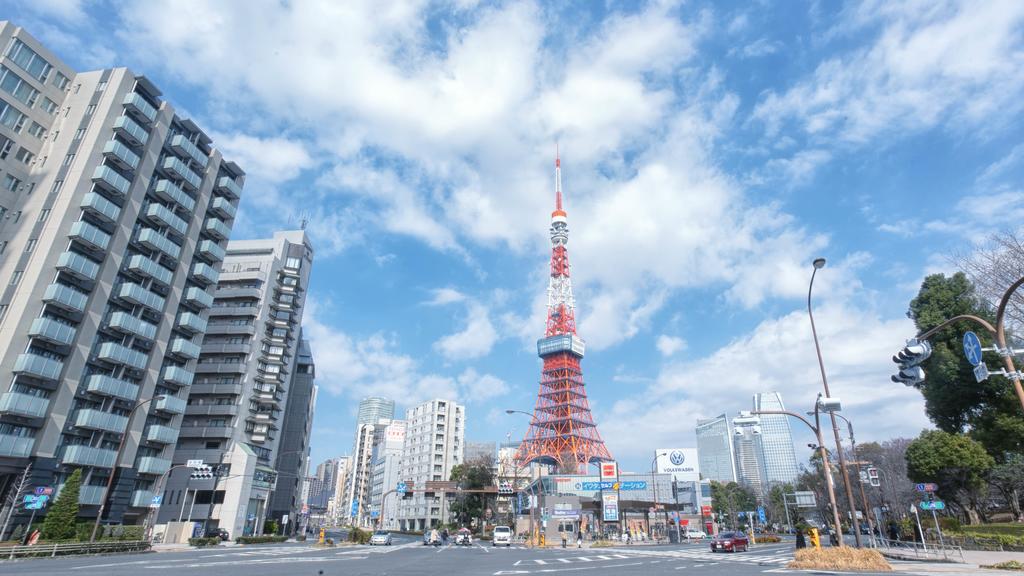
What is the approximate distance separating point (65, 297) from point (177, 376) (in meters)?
13.0

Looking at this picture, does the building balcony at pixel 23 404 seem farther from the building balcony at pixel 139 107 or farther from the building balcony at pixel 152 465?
the building balcony at pixel 139 107

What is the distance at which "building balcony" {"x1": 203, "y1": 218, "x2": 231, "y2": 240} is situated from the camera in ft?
185

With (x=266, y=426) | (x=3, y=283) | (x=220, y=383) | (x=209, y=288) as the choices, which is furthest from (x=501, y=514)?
(x=3, y=283)

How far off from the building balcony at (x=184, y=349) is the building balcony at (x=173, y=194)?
43.0 ft

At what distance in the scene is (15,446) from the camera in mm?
35438

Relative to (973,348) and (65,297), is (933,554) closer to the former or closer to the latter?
(973,348)

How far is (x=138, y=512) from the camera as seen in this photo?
48.0 m

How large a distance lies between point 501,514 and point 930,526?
A: 260 ft

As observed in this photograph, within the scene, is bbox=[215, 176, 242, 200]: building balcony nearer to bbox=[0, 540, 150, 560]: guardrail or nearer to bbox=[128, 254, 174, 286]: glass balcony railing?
bbox=[128, 254, 174, 286]: glass balcony railing

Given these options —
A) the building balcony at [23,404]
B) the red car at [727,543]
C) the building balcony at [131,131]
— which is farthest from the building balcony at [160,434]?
the red car at [727,543]

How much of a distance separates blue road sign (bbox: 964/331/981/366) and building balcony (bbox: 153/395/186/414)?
186 feet

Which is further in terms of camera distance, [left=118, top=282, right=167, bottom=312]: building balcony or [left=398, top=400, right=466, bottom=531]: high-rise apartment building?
[left=398, top=400, right=466, bottom=531]: high-rise apartment building

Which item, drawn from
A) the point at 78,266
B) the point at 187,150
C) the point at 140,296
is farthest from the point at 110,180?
the point at 187,150

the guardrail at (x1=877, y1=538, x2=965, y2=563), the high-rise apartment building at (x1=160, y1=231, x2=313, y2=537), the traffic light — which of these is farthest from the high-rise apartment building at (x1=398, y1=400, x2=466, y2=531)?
the traffic light
